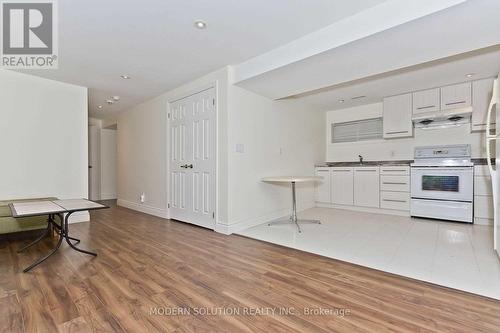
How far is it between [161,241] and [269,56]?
2628mm

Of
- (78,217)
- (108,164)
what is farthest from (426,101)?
(108,164)

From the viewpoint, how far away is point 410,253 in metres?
2.53

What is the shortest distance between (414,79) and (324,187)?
2.53 m

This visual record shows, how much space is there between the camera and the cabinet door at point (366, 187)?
4.61 meters

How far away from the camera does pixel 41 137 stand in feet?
12.5

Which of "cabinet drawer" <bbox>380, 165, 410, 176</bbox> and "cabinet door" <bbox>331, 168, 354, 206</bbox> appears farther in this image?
"cabinet door" <bbox>331, 168, 354, 206</bbox>

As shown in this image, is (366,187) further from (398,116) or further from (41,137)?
(41,137)

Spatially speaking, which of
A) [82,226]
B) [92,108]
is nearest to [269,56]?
[82,226]

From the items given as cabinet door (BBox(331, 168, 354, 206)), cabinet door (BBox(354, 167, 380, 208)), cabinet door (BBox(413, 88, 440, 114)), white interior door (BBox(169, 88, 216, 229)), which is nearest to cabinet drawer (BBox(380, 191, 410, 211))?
cabinet door (BBox(354, 167, 380, 208))

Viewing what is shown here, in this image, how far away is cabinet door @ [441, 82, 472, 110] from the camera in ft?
12.8

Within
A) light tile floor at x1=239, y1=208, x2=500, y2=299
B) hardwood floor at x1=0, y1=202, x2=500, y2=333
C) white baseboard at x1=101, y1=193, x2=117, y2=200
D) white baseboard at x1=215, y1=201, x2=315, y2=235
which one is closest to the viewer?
hardwood floor at x1=0, y1=202, x2=500, y2=333

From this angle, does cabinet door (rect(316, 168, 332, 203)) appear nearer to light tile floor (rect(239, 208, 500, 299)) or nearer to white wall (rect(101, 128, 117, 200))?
light tile floor (rect(239, 208, 500, 299))

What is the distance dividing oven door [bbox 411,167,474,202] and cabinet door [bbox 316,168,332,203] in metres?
1.52

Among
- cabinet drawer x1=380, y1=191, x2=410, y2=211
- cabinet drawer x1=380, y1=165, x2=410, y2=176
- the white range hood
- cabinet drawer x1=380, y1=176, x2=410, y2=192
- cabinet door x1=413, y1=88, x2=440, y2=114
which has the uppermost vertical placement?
cabinet door x1=413, y1=88, x2=440, y2=114
